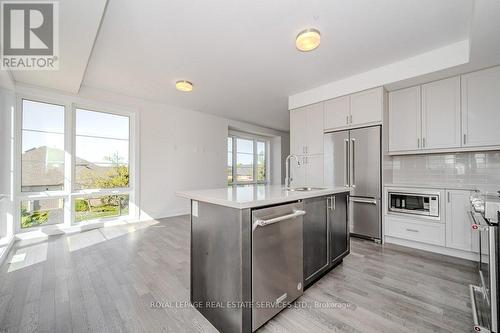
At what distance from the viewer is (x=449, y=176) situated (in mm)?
3191

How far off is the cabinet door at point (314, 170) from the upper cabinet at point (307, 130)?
120 mm

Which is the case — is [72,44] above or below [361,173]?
above

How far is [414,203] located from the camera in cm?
304

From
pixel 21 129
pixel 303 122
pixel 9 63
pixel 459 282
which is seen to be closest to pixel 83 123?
pixel 21 129

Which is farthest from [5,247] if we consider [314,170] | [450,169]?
[450,169]

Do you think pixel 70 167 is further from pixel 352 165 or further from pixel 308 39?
pixel 352 165

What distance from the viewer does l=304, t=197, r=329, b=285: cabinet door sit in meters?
1.90

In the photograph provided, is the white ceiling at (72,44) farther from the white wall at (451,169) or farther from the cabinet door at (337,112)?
the white wall at (451,169)

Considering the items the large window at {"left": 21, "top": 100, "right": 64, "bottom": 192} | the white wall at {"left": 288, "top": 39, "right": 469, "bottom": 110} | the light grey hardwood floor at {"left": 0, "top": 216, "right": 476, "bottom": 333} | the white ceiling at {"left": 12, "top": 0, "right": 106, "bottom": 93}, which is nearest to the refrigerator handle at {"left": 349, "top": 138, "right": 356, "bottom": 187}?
the white wall at {"left": 288, "top": 39, "right": 469, "bottom": 110}

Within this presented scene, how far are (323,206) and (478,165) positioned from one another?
2717 millimetres

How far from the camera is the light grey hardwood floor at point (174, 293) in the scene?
4.98 feet

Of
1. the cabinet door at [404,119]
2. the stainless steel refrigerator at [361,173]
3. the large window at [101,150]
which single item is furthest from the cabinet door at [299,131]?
the large window at [101,150]

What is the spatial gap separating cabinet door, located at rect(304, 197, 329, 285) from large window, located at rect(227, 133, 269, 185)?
15.3ft

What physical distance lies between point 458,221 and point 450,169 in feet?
3.00
